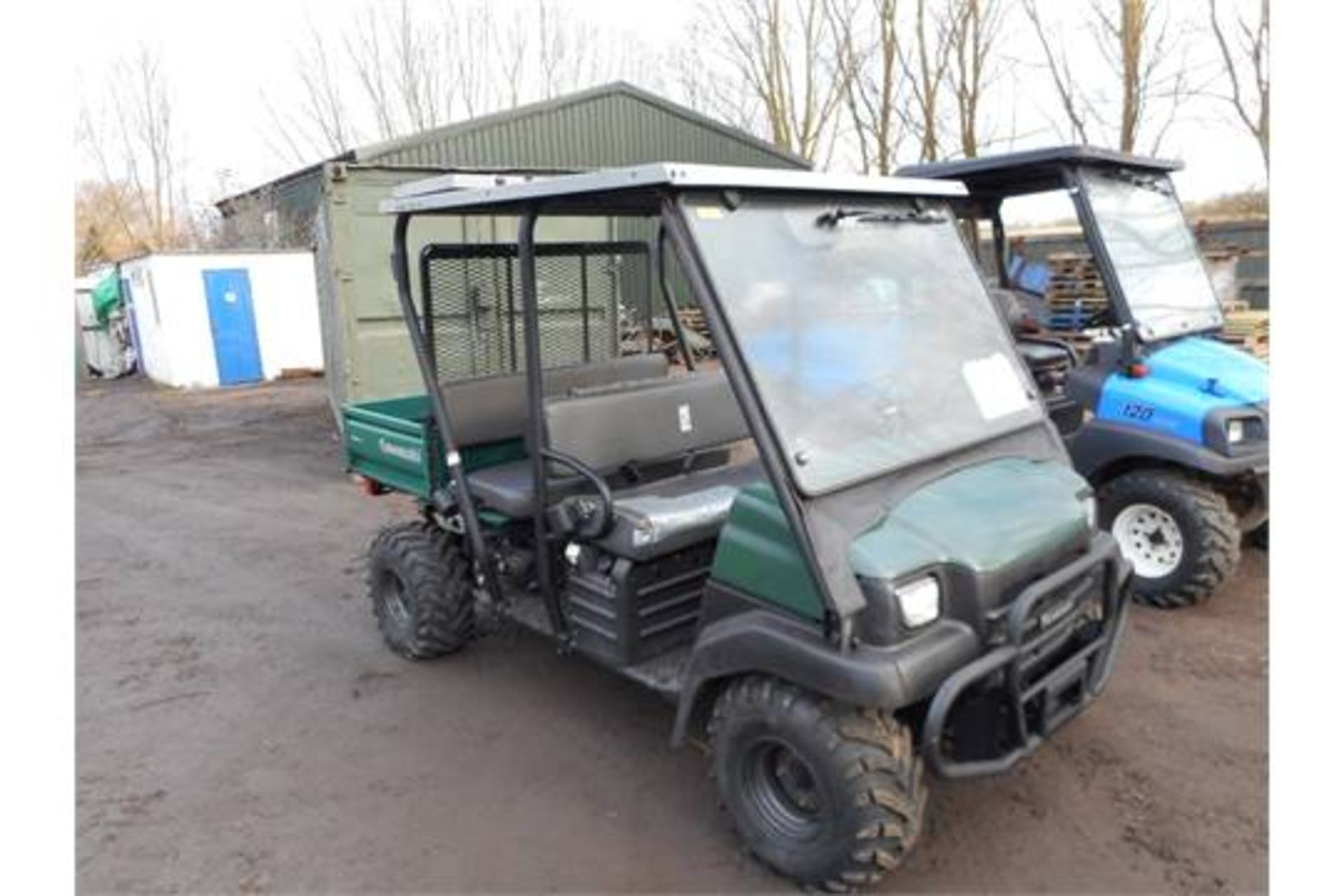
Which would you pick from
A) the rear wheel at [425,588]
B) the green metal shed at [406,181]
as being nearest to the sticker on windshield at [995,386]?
the rear wheel at [425,588]

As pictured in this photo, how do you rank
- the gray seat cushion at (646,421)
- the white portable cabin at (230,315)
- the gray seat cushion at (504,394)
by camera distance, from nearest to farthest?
the gray seat cushion at (646,421) < the gray seat cushion at (504,394) < the white portable cabin at (230,315)

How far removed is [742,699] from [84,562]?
510cm

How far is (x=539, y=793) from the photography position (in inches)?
122

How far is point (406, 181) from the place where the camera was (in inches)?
321

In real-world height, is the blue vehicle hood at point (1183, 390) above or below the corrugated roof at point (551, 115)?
below

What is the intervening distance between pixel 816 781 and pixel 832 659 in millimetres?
360

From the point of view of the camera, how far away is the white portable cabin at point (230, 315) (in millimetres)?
14062

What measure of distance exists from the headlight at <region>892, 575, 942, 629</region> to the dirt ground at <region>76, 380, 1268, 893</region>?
803 millimetres

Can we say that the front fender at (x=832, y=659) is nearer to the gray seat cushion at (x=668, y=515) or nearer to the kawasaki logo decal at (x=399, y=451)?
the gray seat cushion at (x=668, y=515)

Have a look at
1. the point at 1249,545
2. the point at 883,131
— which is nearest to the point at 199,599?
the point at 1249,545

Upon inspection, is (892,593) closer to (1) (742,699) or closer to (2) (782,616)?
(2) (782,616)

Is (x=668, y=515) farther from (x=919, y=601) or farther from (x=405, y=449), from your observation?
(x=405, y=449)

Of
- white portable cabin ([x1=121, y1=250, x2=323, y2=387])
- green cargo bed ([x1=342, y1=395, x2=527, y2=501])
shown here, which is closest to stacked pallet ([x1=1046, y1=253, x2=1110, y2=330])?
green cargo bed ([x1=342, y1=395, x2=527, y2=501])

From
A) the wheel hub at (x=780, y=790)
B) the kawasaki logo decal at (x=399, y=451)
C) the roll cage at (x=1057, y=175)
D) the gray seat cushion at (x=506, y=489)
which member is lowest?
the wheel hub at (x=780, y=790)
